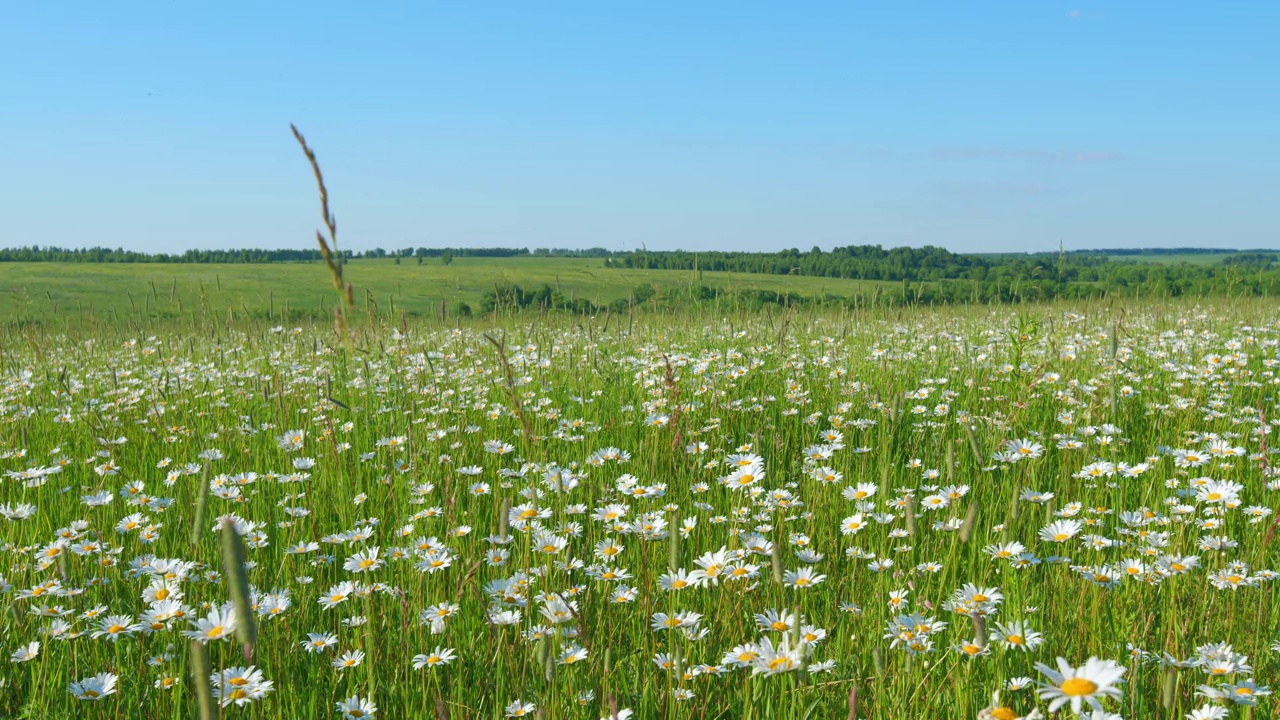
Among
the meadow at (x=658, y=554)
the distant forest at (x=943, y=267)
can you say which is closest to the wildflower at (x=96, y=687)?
the meadow at (x=658, y=554)

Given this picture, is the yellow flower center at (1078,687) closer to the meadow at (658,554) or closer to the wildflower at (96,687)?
the meadow at (658,554)

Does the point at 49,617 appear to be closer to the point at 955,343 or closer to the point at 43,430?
the point at 43,430

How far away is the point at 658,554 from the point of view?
9.30ft

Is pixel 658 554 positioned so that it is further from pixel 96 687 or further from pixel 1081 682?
pixel 1081 682

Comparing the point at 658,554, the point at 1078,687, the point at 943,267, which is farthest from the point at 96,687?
the point at 943,267

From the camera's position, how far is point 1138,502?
3.62 metres

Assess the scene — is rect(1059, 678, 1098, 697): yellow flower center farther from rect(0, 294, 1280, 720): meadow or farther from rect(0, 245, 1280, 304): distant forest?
rect(0, 245, 1280, 304): distant forest

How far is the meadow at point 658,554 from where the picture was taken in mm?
1990

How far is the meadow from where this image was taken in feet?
6.53

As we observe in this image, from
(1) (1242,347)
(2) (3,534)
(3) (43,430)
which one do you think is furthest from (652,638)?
(1) (1242,347)

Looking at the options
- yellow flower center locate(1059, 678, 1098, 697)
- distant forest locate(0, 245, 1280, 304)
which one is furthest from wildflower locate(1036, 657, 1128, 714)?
distant forest locate(0, 245, 1280, 304)

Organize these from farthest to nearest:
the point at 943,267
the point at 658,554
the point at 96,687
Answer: the point at 943,267, the point at 658,554, the point at 96,687

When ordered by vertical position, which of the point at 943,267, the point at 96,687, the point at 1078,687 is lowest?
the point at 96,687

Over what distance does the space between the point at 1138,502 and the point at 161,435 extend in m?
5.48
